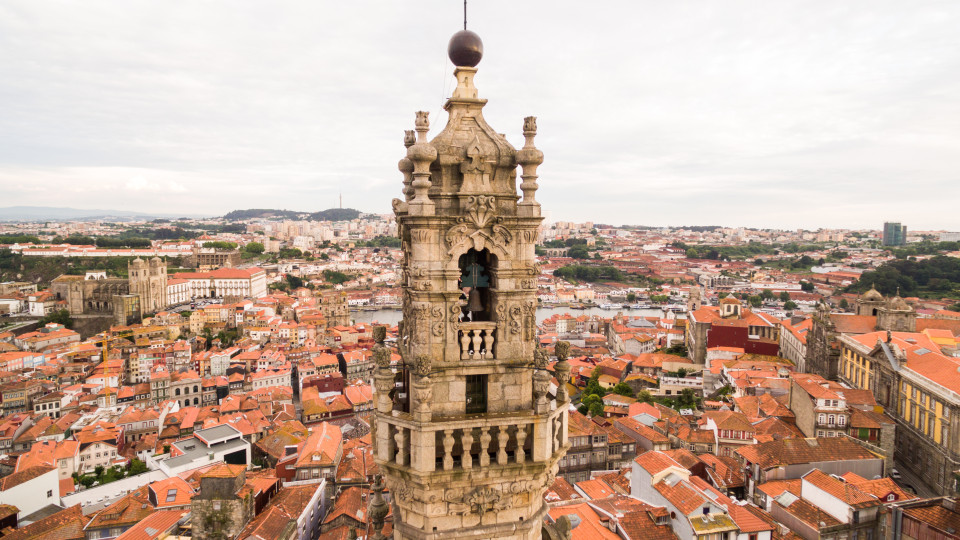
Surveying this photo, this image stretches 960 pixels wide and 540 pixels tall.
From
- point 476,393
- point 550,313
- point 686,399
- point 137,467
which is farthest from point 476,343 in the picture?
point 550,313

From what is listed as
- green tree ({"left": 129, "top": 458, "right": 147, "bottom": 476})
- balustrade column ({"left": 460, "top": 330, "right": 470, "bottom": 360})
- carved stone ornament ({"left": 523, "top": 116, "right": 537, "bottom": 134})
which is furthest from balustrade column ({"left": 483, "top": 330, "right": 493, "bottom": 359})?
green tree ({"left": 129, "top": 458, "right": 147, "bottom": 476})

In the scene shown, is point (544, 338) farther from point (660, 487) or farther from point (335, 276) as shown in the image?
point (335, 276)

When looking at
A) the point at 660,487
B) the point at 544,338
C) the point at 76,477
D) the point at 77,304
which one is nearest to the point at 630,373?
the point at 544,338

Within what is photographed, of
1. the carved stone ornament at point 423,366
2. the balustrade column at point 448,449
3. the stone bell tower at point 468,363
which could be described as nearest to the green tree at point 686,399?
the stone bell tower at point 468,363

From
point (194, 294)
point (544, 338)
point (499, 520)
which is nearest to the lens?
point (499, 520)

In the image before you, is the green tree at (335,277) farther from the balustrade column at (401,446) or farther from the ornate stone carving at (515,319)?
the ornate stone carving at (515,319)

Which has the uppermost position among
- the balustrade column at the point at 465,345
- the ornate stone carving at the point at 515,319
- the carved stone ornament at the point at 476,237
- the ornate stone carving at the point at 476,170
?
the ornate stone carving at the point at 476,170

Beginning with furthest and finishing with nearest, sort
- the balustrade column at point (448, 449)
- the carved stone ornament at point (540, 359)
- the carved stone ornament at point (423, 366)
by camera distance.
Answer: the carved stone ornament at point (540, 359), the balustrade column at point (448, 449), the carved stone ornament at point (423, 366)
